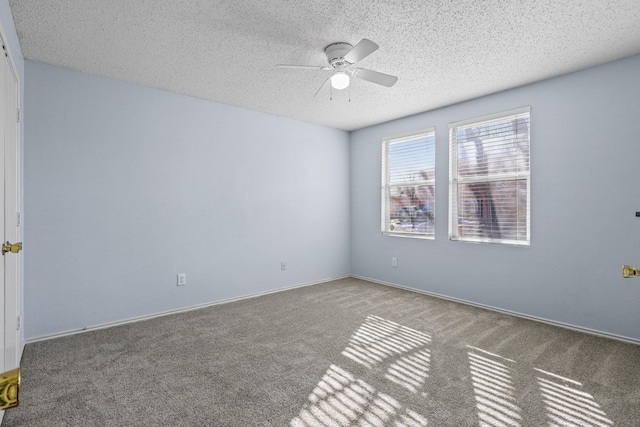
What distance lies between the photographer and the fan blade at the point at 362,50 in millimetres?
2109

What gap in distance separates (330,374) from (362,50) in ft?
7.34

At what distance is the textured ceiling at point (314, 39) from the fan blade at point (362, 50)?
0.20 m

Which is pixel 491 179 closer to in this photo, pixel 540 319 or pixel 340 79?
pixel 540 319

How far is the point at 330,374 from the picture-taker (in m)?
2.24

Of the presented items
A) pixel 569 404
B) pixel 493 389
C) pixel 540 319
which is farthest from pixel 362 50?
pixel 540 319

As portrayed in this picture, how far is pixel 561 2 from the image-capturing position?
80.8 inches

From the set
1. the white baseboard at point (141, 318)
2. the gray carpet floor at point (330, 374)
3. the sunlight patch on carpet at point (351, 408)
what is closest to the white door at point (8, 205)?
the gray carpet floor at point (330, 374)

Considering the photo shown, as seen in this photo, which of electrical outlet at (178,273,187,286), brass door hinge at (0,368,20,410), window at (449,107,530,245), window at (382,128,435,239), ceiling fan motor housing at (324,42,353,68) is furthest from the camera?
window at (382,128,435,239)

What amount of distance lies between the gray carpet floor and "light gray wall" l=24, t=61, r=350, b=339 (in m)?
0.44

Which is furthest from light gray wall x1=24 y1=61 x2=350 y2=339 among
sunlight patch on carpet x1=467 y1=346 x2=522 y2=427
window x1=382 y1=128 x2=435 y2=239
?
sunlight patch on carpet x1=467 y1=346 x2=522 y2=427

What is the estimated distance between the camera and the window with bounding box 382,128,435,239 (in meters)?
4.35

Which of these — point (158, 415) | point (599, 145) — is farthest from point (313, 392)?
point (599, 145)

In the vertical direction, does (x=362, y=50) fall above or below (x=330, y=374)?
above

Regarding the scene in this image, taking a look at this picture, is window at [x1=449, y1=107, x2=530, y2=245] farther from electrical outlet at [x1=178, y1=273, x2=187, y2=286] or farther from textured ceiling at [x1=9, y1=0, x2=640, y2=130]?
electrical outlet at [x1=178, y1=273, x2=187, y2=286]
